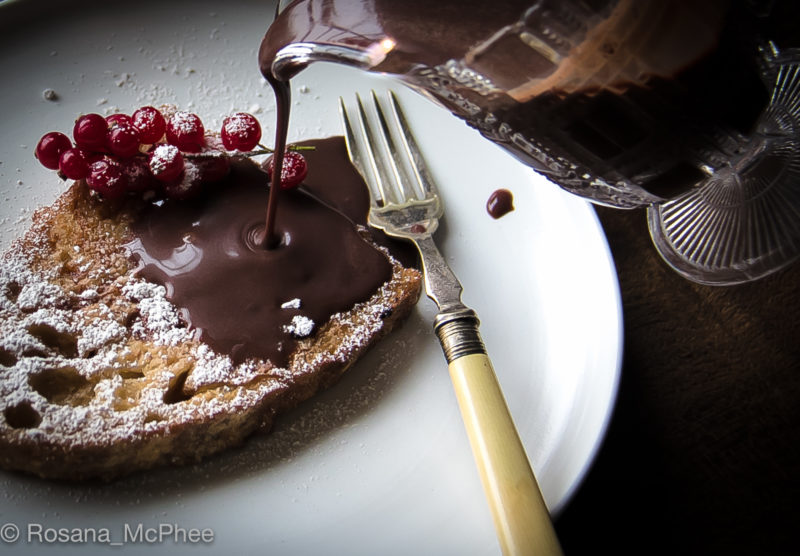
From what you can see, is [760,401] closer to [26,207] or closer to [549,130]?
[549,130]

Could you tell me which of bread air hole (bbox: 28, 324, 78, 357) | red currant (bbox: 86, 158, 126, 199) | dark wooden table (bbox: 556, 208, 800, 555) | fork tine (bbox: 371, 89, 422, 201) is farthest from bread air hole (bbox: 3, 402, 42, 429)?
dark wooden table (bbox: 556, 208, 800, 555)

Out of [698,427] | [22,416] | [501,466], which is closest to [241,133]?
[22,416]

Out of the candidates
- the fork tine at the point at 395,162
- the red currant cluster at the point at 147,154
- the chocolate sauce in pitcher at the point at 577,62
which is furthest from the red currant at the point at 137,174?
the fork tine at the point at 395,162

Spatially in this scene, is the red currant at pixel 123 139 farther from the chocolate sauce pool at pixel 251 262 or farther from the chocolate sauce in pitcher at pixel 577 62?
the chocolate sauce in pitcher at pixel 577 62

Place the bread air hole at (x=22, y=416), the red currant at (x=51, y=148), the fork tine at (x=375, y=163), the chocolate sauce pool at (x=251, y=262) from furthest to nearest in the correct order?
1. the fork tine at (x=375, y=163)
2. the red currant at (x=51, y=148)
3. the chocolate sauce pool at (x=251, y=262)
4. the bread air hole at (x=22, y=416)

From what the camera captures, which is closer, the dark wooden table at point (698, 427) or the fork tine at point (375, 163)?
the dark wooden table at point (698, 427)

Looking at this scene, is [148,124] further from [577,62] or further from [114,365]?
[577,62]
